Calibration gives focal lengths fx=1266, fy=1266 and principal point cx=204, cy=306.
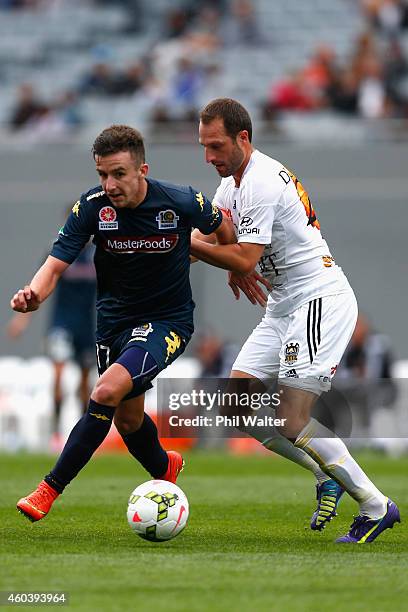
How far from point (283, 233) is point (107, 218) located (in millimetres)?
1088

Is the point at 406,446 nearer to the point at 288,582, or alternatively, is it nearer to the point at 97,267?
the point at 97,267

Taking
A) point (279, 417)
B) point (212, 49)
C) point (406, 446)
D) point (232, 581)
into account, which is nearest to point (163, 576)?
point (232, 581)

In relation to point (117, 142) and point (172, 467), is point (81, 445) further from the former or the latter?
point (117, 142)

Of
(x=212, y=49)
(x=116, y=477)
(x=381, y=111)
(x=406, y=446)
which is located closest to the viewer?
(x=116, y=477)

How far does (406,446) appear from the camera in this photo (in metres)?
17.3

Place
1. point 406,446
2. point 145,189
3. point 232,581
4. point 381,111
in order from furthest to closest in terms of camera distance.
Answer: point 381,111 → point 406,446 → point 145,189 → point 232,581

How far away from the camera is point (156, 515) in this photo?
7.08m

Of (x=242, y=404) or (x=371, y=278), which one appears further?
(x=371, y=278)

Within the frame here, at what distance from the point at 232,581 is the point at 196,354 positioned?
1428 cm

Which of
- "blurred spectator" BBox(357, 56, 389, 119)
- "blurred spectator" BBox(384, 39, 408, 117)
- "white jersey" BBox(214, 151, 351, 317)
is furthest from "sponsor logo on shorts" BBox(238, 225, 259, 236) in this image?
"blurred spectator" BBox(357, 56, 389, 119)

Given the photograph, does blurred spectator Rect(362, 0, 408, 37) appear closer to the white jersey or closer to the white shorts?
the white jersey

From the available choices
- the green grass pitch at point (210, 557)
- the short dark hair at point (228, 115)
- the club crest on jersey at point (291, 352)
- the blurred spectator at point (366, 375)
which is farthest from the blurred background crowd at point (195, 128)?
the short dark hair at point (228, 115)

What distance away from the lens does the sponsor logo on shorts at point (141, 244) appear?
7.46m

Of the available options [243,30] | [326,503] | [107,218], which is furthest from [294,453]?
[243,30]
